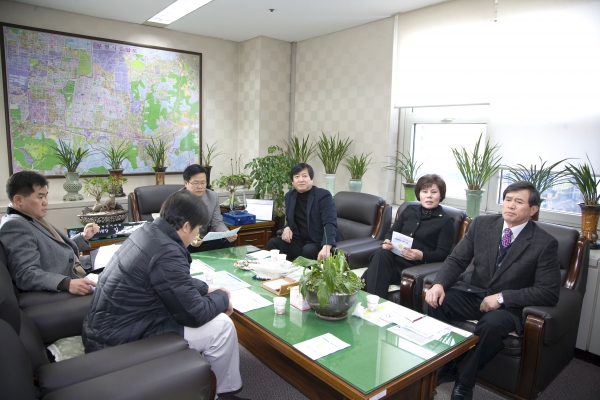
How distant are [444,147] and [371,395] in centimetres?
326

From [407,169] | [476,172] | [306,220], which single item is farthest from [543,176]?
[306,220]

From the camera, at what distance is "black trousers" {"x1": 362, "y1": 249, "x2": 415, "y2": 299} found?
3.15 meters

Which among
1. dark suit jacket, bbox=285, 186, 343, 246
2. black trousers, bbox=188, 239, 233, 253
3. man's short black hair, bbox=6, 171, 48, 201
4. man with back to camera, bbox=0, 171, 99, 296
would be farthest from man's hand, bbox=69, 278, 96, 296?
dark suit jacket, bbox=285, 186, 343, 246

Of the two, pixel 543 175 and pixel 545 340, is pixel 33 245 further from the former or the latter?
pixel 543 175

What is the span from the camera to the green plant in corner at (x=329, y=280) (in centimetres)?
207

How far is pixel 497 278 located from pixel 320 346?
54.8 inches

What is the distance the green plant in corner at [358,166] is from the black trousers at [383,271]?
60.8 inches

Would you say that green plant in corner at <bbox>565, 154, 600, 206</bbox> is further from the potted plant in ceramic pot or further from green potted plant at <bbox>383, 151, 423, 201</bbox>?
the potted plant in ceramic pot

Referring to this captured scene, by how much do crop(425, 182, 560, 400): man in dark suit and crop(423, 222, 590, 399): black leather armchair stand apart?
82 millimetres

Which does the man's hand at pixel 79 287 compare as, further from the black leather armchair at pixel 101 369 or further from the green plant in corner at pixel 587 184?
the green plant in corner at pixel 587 184

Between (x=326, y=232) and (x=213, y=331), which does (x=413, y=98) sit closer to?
(x=326, y=232)

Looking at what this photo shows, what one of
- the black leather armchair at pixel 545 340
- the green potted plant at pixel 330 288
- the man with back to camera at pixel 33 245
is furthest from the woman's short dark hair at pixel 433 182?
the man with back to camera at pixel 33 245

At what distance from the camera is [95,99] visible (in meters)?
4.68

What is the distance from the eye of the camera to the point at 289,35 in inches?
206
